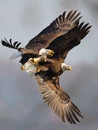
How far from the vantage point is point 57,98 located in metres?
27.4

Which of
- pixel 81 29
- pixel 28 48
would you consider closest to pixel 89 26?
pixel 81 29

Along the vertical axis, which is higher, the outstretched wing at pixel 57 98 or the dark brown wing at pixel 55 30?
the dark brown wing at pixel 55 30

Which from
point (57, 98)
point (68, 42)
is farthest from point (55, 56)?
point (57, 98)

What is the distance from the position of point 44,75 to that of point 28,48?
5.40 feet

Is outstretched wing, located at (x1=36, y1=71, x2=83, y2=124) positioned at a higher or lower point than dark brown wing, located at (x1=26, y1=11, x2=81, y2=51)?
lower

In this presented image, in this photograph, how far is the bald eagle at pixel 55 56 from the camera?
985 inches

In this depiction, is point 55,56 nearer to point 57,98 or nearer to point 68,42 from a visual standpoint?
point 68,42

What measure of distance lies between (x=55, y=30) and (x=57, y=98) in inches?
89.4

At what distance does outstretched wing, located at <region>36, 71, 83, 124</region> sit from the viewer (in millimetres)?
26766

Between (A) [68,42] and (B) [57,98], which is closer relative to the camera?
(A) [68,42]

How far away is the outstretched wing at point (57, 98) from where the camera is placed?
87.8 feet

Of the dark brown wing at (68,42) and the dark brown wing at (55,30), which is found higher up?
the dark brown wing at (55,30)

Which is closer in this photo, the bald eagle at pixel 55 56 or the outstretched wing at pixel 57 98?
the bald eagle at pixel 55 56

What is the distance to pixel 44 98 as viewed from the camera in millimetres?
26969
